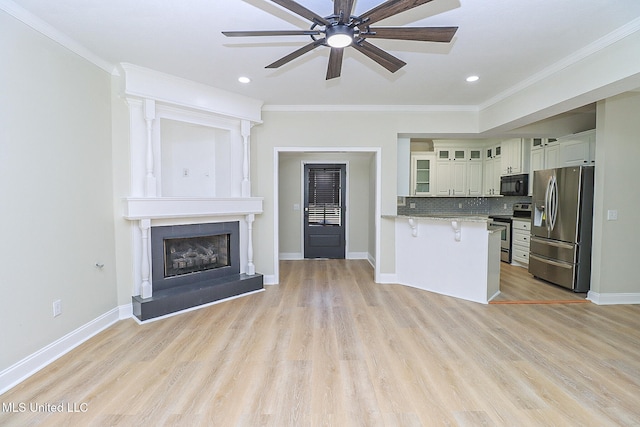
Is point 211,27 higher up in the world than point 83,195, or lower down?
higher up

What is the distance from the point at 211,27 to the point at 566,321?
4357mm

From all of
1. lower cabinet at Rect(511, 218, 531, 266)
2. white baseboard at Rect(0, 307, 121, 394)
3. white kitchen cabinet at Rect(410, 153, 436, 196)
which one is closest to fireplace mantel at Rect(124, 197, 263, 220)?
→ white baseboard at Rect(0, 307, 121, 394)

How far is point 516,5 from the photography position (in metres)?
1.98

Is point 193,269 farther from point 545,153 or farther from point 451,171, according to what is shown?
point 545,153

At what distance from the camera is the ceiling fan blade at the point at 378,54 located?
6.37 ft

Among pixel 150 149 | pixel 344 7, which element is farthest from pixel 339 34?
pixel 150 149

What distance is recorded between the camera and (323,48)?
2.56 metres

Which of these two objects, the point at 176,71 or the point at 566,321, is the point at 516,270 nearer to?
the point at 566,321

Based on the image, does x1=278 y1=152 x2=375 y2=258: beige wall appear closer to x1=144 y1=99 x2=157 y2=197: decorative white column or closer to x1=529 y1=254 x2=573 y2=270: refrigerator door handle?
x1=529 y1=254 x2=573 y2=270: refrigerator door handle

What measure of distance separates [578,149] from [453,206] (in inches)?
98.6

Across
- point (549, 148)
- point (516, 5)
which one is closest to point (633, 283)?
point (549, 148)

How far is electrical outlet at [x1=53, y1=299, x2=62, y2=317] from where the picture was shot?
2338 millimetres

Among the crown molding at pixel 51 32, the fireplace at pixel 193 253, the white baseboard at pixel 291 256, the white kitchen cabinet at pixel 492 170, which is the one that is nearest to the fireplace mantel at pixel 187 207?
the fireplace at pixel 193 253

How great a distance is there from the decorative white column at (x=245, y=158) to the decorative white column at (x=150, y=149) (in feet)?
3.57
